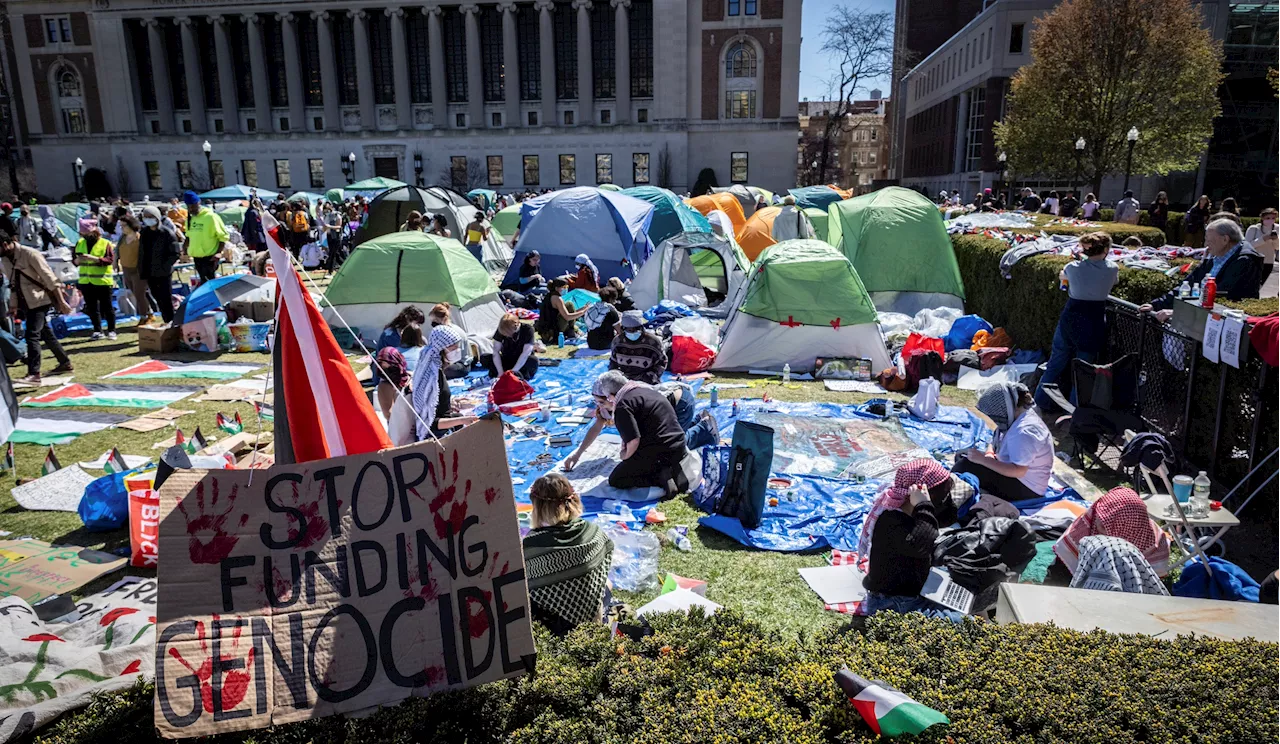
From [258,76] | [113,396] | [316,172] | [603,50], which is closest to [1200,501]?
[113,396]

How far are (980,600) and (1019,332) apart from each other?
23.9 ft

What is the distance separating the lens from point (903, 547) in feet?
13.9

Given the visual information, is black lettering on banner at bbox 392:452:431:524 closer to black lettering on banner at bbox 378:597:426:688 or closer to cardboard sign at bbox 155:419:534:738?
cardboard sign at bbox 155:419:534:738

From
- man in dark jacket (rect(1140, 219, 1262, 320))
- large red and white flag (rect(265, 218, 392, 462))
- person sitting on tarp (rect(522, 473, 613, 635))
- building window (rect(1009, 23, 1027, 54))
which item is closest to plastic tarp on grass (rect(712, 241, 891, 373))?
man in dark jacket (rect(1140, 219, 1262, 320))

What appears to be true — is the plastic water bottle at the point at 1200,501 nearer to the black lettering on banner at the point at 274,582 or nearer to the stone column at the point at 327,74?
the black lettering on banner at the point at 274,582

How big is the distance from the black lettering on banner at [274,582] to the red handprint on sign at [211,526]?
0.48ft

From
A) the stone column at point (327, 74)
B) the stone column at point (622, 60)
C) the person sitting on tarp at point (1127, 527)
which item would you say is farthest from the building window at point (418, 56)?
the person sitting on tarp at point (1127, 527)

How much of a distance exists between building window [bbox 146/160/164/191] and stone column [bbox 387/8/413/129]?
17.9m

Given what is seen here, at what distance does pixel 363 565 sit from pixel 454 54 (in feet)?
181

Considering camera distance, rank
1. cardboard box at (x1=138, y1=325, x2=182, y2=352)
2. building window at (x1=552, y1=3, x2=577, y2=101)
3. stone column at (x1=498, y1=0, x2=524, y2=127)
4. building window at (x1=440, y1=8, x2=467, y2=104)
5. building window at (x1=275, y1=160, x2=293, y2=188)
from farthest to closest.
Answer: building window at (x1=275, y1=160, x2=293, y2=188) < building window at (x1=440, y1=8, x2=467, y2=104) < building window at (x1=552, y1=3, x2=577, y2=101) < stone column at (x1=498, y1=0, x2=524, y2=127) < cardboard box at (x1=138, y1=325, x2=182, y2=352)

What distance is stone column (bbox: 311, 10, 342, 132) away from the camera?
5116cm

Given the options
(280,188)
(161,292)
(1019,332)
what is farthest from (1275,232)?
(280,188)

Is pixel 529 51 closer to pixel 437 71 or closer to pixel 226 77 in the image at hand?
pixel 437 71

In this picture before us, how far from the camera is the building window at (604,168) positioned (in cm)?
5178
